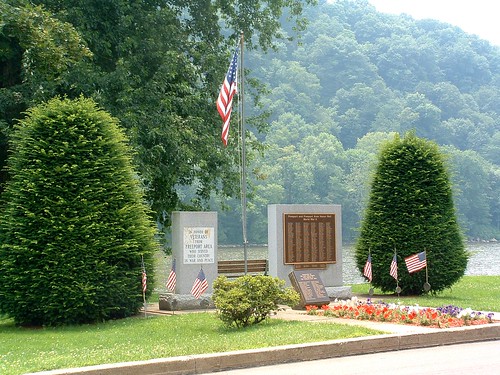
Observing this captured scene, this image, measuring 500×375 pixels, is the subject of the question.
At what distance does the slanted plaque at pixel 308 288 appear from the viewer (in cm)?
1875

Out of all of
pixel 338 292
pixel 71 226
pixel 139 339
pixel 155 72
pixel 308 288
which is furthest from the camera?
pixel 155 72

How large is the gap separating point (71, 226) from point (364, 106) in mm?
122864

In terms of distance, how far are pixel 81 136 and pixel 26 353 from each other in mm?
6065

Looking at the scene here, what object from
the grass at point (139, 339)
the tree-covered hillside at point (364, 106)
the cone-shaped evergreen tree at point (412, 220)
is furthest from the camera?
the tree-covered hillside at point (364, 106)

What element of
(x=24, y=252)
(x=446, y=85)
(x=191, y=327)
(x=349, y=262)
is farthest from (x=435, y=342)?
(x=446, y=85)

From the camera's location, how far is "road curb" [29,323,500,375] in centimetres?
1104

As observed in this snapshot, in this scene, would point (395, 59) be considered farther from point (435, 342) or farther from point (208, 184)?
point (435, 342)

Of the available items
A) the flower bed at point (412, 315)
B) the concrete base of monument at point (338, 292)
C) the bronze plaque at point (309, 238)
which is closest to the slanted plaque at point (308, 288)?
A: the flower bed at point (412, 315)

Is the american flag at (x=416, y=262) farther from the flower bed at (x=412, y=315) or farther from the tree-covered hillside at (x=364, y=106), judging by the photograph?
the tree-covered hillside at (x=364, y=106)

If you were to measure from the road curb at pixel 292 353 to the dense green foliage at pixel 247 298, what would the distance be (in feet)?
8.19

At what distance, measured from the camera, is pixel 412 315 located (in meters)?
15.9

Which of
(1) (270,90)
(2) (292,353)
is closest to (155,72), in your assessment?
(1) (270,90)

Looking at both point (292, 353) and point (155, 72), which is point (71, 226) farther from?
point (155, 72)

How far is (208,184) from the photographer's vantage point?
2950cm
